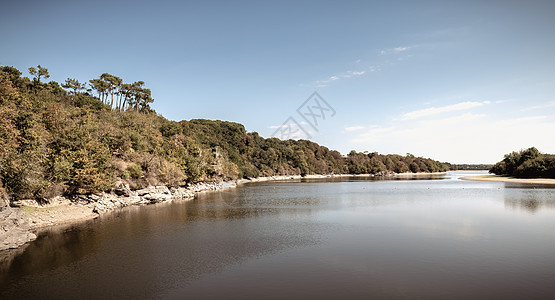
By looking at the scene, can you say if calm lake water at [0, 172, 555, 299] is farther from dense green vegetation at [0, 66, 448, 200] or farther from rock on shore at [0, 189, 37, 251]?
dense green vegetation at [0, 66, 448, 200]

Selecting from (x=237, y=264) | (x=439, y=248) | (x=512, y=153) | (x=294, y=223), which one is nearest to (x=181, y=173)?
(x=294, y=223)

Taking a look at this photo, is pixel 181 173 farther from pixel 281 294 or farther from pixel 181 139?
pixel 281 294

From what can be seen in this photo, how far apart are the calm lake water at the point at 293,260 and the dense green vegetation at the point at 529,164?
79.0 metres

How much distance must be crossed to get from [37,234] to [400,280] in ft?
98.0

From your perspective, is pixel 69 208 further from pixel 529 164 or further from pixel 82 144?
pixel 529 164

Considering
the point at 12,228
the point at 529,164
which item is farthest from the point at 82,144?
the point at 529,164

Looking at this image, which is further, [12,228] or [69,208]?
[69,208]

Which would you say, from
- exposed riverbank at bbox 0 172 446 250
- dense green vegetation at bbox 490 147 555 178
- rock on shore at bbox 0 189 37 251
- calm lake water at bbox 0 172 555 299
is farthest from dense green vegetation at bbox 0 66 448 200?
dense green vegetation at bbox 490 147 555 178

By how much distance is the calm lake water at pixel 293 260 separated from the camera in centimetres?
1414

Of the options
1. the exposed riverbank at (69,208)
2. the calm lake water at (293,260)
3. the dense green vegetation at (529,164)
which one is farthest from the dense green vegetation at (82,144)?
the dense green vegetation at (529,164)

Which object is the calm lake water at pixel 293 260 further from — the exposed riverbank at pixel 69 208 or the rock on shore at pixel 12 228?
the exposed riverbank at pixel 69 208

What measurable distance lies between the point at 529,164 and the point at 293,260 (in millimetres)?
112564

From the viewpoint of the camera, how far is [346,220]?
103 ft

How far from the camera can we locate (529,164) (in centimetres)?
9575
